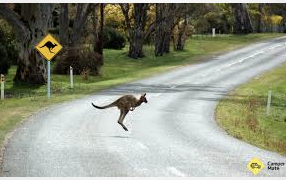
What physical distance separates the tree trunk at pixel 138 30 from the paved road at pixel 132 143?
27193 millimetres

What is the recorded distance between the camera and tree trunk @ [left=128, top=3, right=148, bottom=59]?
56525mm

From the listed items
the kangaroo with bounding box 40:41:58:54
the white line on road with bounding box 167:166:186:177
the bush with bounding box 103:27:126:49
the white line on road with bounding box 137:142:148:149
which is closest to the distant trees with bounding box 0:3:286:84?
the bush with bounding box 103:27:126:49

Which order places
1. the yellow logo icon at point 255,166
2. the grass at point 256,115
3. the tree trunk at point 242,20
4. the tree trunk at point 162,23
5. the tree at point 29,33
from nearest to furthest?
the yellow logo icon at point 255,166, the grass at point 256,115, the tree at point 29,33, the tree trunk at point 162,23, the tree trunk at point 242,20

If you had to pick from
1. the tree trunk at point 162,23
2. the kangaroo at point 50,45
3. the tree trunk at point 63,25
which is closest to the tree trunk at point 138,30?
the tree trunk at point 162,23

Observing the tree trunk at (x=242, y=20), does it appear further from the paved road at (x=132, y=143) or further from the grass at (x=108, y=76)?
the paved road at (x=132, y=143)

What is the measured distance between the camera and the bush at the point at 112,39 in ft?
216

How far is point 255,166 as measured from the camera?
42.5 ft

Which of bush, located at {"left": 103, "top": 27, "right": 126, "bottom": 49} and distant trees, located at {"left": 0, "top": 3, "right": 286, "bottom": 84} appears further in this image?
bush, located at {"left": 103, "top": 27, "right": 126, "bottom": 49}

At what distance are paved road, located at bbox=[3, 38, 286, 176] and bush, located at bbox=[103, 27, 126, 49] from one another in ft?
119

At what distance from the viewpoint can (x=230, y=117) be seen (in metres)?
24.0

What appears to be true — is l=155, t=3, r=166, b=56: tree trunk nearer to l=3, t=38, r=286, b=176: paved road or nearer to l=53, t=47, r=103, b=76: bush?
l=53, t=47, r=103, b=76: bush

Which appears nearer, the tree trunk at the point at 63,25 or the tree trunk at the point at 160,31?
the tree trunk at the point at 63,25

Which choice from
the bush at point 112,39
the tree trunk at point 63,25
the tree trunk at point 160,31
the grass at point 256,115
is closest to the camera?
the grass at point 256,115

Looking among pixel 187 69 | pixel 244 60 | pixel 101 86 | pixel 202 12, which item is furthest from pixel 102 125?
pixel 202 12
